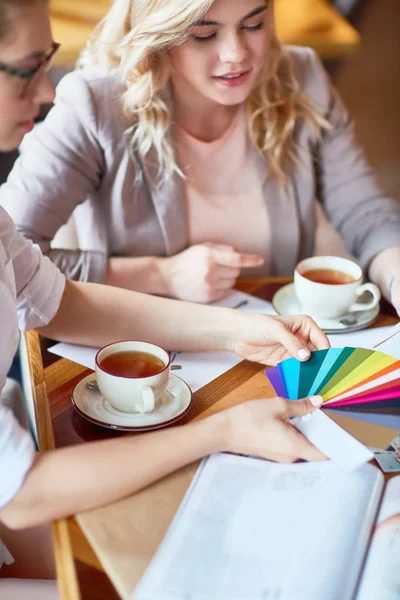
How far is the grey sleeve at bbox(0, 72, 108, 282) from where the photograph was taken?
51.5 inches

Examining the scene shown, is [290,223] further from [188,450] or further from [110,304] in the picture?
[188,450]

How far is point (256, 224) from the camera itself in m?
1.52

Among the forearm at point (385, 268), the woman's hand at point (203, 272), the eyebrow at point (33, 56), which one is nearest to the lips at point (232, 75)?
the woman's hand at point (203, 272)

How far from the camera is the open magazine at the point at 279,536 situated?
670 millimetres

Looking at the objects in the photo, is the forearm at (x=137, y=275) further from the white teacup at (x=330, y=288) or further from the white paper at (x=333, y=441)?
the white paper at (x=333, y=441)

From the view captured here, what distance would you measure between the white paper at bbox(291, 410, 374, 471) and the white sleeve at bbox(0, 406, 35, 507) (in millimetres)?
320

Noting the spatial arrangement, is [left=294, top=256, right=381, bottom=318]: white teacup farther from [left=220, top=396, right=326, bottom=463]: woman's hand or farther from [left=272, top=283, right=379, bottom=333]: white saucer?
[left=220, top=396, right=326, bottom=463]: woman's hand

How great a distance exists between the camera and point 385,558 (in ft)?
2.34

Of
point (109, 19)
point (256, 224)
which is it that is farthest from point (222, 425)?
point (109, 19)

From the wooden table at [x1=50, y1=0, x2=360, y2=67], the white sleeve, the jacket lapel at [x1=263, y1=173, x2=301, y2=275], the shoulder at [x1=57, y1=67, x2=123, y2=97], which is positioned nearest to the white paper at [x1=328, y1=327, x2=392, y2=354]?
the jacket lapel at [x1=263, y1=173, x2=301, y2=275]

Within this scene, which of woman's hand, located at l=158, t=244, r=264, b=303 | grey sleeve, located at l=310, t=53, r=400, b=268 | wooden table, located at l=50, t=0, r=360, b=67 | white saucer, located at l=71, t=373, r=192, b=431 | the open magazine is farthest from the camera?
wooden table, located at l=50, t=0, r=360, b=67

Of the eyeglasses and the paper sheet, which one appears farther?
the paper sheet

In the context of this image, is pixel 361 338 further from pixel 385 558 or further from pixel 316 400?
pixel 385 558

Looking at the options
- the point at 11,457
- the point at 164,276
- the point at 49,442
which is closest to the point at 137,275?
the point at 164,276
